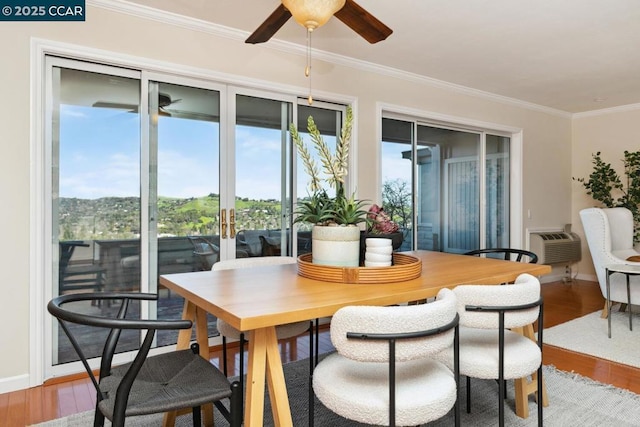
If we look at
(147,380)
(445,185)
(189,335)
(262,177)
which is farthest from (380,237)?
(445,185)

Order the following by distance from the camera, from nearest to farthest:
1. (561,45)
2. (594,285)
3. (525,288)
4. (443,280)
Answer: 1. (525,288)
2. (443,280)
3. (561,45)
4. (594,285)

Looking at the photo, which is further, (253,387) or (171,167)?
(171,167)

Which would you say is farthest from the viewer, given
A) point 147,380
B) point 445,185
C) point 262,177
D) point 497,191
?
point 497,191

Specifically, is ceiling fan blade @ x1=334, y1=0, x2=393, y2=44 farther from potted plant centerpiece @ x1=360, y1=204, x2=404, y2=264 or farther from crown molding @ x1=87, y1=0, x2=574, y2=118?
crown molding @ x1=87, y1=0, x2=574, y2=118

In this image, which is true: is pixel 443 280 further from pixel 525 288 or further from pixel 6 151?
pixel 6 151

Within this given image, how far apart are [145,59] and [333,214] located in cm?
192

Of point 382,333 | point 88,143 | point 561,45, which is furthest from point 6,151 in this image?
point 561,45

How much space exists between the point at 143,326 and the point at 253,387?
1.29 ft

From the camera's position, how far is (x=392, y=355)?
4.03 ft

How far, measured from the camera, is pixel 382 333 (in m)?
1.23

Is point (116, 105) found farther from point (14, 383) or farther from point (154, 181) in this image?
point (14, 383)

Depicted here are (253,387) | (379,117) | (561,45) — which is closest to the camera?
(253,387)

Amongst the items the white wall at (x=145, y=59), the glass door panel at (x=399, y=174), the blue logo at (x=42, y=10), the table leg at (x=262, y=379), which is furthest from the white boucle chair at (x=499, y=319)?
the blue logo at (x=42, y=10)

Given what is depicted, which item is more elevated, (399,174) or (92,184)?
(399,174)
